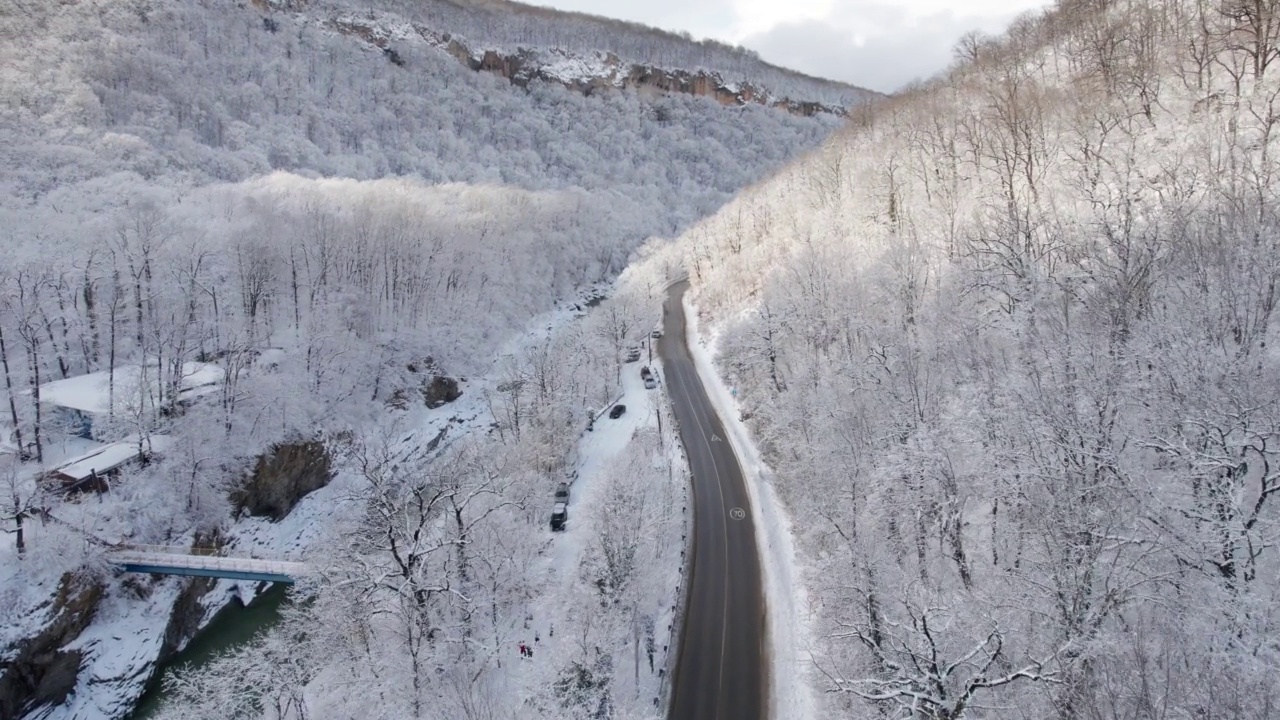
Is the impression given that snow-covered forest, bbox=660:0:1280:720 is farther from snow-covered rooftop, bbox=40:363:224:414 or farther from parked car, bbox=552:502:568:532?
snow-covered rooftop, bbox=40:363:224:414

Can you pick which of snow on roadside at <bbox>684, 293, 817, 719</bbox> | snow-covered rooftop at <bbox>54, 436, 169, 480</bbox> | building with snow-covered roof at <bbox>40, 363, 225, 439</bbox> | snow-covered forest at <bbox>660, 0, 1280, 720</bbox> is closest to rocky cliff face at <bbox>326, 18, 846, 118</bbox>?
building with snow-covered roof at <bbox>40, 363, 225, 439</bbox>

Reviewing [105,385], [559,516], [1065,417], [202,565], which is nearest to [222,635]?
[202,565]

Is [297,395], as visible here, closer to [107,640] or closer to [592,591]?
[107,640]

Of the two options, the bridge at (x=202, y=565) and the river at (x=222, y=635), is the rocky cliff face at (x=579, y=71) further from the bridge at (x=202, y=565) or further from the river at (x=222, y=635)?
the river at (x=222, y=635)

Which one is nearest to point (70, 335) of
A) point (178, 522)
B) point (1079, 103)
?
point (178, 522)

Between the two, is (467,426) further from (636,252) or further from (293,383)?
(636,252)

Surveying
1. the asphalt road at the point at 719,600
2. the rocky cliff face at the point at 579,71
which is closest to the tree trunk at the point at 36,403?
the asphalt road at the point at 719,600
